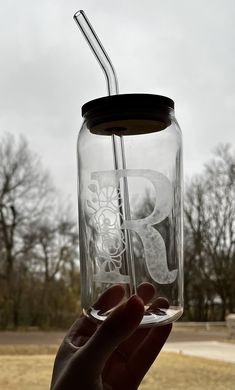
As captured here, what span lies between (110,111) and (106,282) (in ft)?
0.41

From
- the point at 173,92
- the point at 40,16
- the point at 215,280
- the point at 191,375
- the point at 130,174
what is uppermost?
the point at 40,16

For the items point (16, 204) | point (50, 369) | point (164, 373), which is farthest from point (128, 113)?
point (16, 204)

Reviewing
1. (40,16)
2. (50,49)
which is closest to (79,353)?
(40,16)

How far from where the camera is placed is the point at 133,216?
42 cm

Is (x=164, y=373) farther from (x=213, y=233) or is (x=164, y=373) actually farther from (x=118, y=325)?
(x=118, y=325)

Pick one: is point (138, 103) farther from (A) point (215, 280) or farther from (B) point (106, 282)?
(A) point (215, 280)

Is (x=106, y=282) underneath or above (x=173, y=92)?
underneath

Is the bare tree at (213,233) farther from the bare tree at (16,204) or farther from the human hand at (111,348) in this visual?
the human hand at (111,348)

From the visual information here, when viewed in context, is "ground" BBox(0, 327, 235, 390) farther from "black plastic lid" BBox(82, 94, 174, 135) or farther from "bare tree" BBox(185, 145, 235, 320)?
"black plastic lid" BBox(82, 94, 174, 135)

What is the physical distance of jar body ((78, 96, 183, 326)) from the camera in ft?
1.37

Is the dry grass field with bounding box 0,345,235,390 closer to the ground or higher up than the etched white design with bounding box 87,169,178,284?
closer to the ground

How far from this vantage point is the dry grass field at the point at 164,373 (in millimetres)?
2592

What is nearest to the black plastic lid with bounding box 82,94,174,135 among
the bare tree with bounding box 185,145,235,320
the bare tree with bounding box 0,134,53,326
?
the bare tree with bounding box 185,145,235,320

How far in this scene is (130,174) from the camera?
0.42 metres
